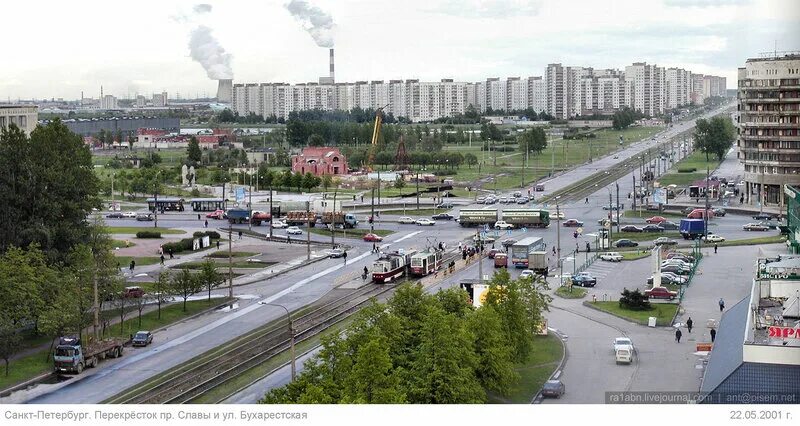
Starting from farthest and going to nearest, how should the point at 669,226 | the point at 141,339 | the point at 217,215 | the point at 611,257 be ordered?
1. the point at 217,215
2. the point at 669,226
3. the point at 611,257
4. the point at 141,339

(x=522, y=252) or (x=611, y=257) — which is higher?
(x=522, y=252)

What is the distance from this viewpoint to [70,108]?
40406 millimetres

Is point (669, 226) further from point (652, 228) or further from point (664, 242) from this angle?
point (664, 242)

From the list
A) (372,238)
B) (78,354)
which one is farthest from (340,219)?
(78,354)

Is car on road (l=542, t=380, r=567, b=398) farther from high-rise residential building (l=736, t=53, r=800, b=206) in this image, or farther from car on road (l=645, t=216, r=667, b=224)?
high-rise residential building (l=736, t=53, r=800, b=206)

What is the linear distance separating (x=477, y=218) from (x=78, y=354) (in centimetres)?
834

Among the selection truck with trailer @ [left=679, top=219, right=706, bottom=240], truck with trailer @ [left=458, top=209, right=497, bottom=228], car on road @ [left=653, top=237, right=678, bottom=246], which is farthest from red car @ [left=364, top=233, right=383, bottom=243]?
truck with trailer @ [left=679, top=219, right=706, bottom=240]

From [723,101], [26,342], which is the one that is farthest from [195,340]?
[723,101]

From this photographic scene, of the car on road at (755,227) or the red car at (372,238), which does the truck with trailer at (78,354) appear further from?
the car on road at (755,227)

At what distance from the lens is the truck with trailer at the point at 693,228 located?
13.3 m

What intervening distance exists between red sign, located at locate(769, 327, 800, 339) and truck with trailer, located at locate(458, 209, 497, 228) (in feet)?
30.7

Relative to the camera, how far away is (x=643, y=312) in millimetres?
8828

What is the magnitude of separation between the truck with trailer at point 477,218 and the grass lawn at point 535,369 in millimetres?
7073

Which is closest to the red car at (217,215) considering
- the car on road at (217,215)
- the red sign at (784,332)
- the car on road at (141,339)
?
the car on road at (217,215)
